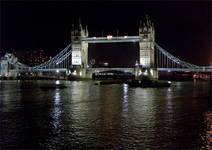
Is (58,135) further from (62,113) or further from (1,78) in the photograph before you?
(1,78)

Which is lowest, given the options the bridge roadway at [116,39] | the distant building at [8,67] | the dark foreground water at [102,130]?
the dark foreground water at [102,130]

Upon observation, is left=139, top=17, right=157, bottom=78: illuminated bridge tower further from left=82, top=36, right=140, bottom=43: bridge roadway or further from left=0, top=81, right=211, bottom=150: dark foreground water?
left=0, top=81, right=211, bottom=150: dark foreground water

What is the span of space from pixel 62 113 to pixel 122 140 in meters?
8.34

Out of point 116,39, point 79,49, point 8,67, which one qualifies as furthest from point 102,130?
point 8,67

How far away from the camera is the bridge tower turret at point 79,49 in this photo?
92194 millimetres

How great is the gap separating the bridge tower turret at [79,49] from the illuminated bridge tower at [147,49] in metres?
14.0

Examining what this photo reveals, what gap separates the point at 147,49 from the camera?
84.6 metres

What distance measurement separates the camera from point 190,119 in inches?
743

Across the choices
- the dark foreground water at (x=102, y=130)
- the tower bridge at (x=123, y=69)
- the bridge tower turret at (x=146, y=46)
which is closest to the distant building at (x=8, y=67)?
the tower bridge at (x=123, y=69)

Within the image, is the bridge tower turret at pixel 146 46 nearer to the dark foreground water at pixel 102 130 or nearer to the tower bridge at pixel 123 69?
the tower bridge at pixel 123 69

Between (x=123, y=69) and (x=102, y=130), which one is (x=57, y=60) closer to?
(x=123, y=69)

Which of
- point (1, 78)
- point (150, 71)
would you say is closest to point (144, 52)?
point (150, 71)

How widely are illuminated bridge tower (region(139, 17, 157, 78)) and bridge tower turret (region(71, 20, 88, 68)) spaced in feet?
45.9

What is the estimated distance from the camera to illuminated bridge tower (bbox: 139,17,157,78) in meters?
83.7
